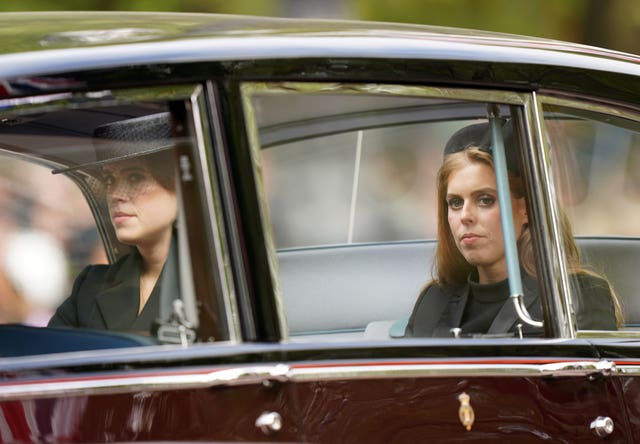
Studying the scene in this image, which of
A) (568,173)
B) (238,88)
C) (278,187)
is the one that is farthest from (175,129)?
(568,173)

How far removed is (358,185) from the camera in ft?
10.9

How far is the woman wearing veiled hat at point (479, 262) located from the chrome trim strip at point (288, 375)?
0.14 m

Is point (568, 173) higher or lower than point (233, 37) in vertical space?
lower

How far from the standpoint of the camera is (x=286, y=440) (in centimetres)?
245

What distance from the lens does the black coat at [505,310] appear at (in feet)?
9.37

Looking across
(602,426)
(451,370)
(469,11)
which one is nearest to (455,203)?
(451,370)

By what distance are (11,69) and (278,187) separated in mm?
677

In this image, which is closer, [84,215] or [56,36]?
[56,36]

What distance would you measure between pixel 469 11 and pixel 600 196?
5.03 metres

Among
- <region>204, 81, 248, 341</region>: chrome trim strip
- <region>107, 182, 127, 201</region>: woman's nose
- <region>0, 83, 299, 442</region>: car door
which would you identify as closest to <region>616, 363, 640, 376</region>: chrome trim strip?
<region>0, 83, 299, 442</region>: car door

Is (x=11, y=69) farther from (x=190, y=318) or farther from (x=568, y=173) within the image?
(x=568, y=173)

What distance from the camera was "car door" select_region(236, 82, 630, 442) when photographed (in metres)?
2.54

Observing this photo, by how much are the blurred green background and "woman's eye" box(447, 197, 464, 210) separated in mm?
4312

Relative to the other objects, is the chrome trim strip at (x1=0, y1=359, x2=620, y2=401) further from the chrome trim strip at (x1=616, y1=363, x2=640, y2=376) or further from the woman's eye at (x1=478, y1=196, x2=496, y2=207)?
the woman's eye at (x1=478, y1=196, x2=496, y2=207)
